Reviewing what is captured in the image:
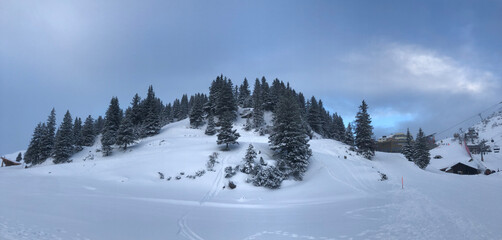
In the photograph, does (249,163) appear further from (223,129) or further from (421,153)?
(421,153)

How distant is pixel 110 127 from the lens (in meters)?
49.3

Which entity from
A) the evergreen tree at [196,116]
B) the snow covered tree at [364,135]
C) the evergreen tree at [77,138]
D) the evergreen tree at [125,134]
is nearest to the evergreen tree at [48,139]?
the evergreen tree at [77,138]

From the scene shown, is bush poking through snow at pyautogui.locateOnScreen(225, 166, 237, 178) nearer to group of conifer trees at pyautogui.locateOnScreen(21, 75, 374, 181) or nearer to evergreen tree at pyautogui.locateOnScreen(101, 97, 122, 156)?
group of conifer trees at pyautogui.locateOnScreen(21, 75, 374, 181)

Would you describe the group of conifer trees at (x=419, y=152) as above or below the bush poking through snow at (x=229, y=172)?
above

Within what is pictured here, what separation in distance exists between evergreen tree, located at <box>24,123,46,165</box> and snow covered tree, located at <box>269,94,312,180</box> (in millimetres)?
49173

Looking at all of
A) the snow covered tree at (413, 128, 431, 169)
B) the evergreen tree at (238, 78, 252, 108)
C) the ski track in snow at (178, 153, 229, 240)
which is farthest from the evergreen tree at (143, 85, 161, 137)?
the snow covered tree at (413, 128, 431, 169)

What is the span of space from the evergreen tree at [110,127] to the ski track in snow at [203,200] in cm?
2424

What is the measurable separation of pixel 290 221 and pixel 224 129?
76.4 feet

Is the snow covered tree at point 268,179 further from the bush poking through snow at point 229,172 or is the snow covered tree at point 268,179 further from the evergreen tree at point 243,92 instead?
the evergreen tree at point 243,92

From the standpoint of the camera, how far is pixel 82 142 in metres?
49.8

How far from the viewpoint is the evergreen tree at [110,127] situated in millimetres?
39719

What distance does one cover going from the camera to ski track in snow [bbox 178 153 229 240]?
Result: 907cm

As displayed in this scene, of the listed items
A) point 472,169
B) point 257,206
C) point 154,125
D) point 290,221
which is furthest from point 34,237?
point 472,169

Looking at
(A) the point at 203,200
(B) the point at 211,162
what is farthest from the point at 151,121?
(A) the point at 203,200
